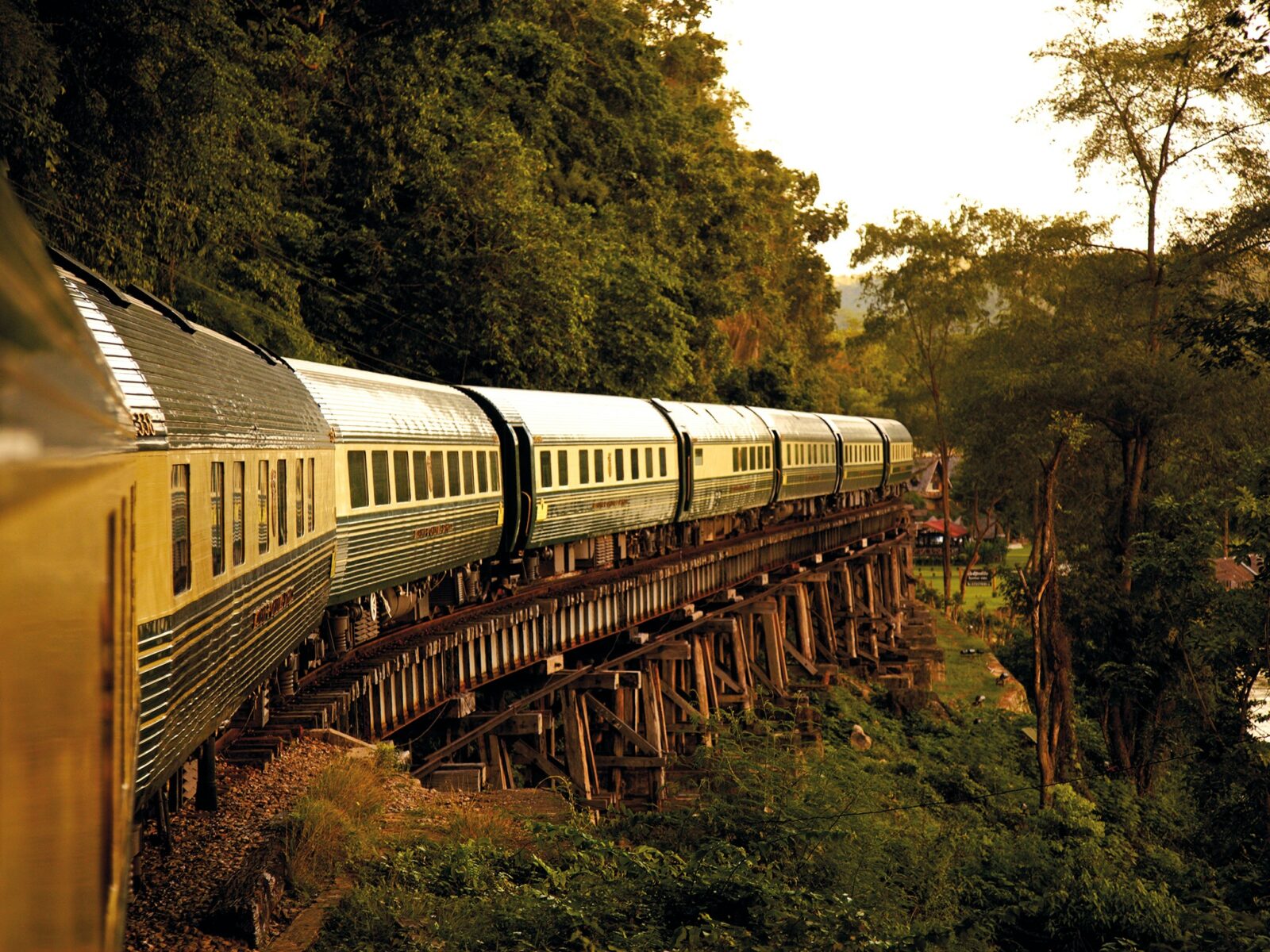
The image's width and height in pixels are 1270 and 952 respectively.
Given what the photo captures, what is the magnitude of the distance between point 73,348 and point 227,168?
→ 857 inches

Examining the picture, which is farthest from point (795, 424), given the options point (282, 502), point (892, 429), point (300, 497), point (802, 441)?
point (282, 502)

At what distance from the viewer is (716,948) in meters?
10.4

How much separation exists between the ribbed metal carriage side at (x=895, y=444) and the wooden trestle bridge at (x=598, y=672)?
384 inches

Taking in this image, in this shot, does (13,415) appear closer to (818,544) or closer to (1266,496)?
(1266,496)

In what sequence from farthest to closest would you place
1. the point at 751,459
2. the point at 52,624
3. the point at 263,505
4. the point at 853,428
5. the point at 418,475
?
1. the point at 853,428
2. the point at 751,459
3. the point at 418,475
4. the point at 263,505
5. the point at 52,624

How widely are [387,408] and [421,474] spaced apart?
0.82 m

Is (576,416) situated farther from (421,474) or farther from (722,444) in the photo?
(722,444)

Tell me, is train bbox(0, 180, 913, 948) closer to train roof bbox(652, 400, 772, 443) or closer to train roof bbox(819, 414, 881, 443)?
train roof bbox(652, 400, 772, 443)

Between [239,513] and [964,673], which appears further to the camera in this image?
[964,673]

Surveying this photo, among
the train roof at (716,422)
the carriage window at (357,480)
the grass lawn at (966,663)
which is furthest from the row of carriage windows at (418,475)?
the grass lawn at (966,663)

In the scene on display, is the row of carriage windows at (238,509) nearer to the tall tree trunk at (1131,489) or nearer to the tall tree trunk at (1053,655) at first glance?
the tall tree trunk at (1053,655)

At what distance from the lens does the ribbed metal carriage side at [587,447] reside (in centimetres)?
1834

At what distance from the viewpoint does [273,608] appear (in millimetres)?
8547

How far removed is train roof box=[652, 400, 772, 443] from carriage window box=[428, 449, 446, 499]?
10.1 metres
